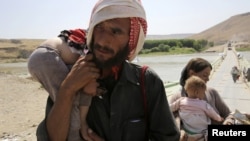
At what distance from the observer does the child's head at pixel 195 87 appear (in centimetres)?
322

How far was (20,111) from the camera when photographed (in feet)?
40.9

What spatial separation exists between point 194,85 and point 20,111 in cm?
1037

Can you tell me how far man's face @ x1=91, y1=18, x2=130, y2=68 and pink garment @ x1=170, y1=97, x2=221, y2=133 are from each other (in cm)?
180

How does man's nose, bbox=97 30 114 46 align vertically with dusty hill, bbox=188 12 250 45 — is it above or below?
above

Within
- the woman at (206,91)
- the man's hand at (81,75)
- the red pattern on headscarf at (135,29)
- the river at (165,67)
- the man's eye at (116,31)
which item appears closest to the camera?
the man's hand at (81,75)

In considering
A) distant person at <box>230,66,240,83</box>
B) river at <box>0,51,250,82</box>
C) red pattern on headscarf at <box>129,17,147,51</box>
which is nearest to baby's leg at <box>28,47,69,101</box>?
red pattern on headscarf at <box>129,17,147,51</box>

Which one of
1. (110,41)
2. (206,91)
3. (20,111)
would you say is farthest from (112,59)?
(20,111)

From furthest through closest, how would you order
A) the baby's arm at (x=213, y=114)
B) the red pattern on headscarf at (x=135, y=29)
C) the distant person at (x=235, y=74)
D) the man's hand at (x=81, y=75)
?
the distant person at (x=235, y=74) < the baby's arm at (x=213, y=114) < the red pattern on headscarf at (x=135, y=29) < the man's hand at (x=81, y=75)

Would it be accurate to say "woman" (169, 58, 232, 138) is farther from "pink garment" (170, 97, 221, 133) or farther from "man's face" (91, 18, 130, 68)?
"man's face" (91, 18, 130, 68)

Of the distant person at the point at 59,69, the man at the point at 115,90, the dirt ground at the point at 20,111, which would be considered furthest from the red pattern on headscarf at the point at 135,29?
the dirt ground at the point at 20,111

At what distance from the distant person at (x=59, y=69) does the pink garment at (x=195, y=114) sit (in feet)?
6.18

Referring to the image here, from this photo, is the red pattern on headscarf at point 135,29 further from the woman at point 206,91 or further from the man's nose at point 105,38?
the woman at point 206,91

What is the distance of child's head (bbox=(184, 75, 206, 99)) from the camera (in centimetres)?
A: 322

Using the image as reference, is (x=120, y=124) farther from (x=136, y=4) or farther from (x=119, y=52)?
(x=136, y=4)
